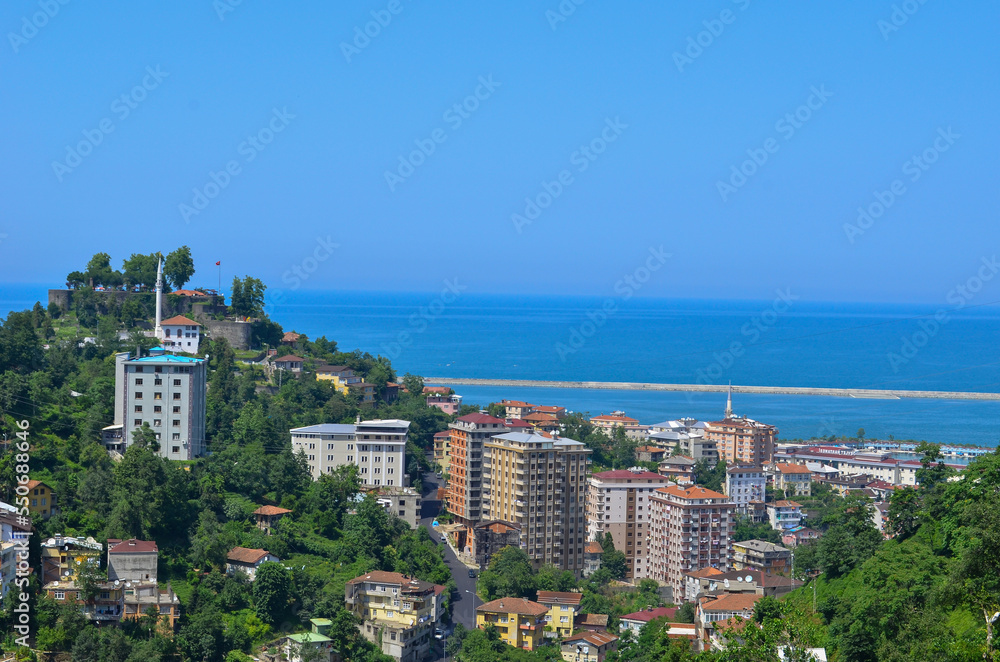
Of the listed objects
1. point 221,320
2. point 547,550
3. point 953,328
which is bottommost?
point 547,550

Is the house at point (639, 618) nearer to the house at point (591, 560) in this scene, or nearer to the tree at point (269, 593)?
the house at point (591, 560)

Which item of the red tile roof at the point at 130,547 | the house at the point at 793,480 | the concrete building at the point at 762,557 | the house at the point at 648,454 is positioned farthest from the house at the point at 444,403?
the red tile roof at the point at 130,547

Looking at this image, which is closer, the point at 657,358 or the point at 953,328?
the point at 657,358

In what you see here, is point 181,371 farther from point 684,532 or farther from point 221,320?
point 684,532

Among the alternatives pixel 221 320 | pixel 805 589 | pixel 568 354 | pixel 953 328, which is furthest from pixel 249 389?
pixel 953 328

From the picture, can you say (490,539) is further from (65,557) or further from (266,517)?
(65,557)

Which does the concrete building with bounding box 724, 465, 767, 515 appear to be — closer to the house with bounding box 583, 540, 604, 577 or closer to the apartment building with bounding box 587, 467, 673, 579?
the apartment building with bounding box 587, 467, 673, 579

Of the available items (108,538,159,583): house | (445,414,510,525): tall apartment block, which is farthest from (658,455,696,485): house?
(108,538,159,583): house
